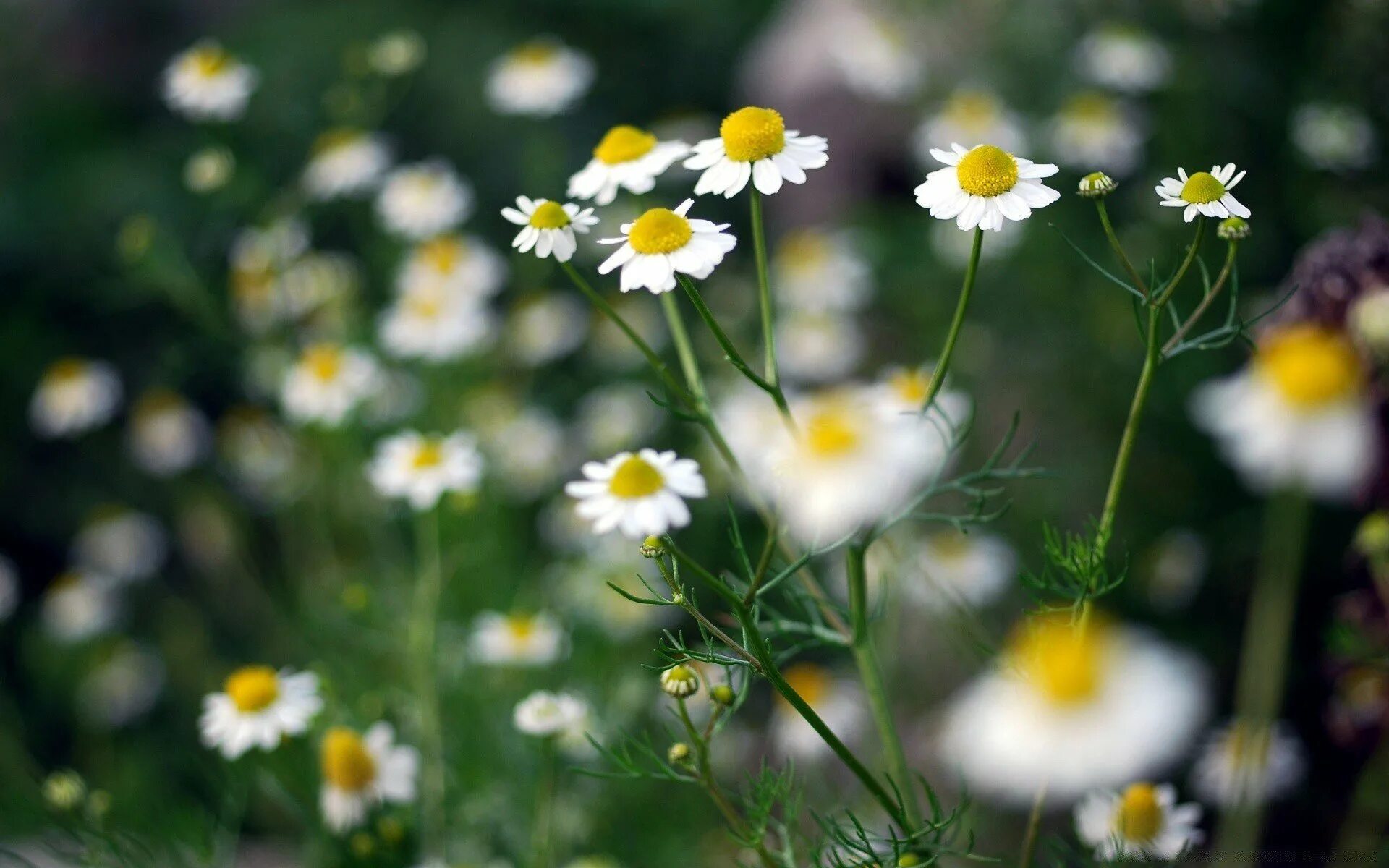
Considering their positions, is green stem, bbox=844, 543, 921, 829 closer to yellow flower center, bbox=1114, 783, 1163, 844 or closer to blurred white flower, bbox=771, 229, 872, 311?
yellow flower center, bbox=1114, 783, 1163, 844

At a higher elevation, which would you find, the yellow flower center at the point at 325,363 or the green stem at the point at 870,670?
the green stem at the point at 870,670

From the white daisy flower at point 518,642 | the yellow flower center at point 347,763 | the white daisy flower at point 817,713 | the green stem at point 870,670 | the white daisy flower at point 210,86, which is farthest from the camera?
the white daisy flower at point 210,86

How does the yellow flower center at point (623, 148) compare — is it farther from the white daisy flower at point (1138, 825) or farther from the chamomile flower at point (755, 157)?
the white daisy flower at point (1138, 825)

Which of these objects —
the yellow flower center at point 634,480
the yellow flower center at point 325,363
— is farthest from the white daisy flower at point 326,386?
the yellow flower center at point 634,480

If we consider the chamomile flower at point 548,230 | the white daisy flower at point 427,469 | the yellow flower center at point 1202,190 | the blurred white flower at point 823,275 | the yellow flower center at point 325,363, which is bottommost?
the blurred white flower at point 823,275

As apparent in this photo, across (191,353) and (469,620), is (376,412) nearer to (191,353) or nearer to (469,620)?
(469,620)

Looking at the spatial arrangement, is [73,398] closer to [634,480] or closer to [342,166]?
[342,166]
